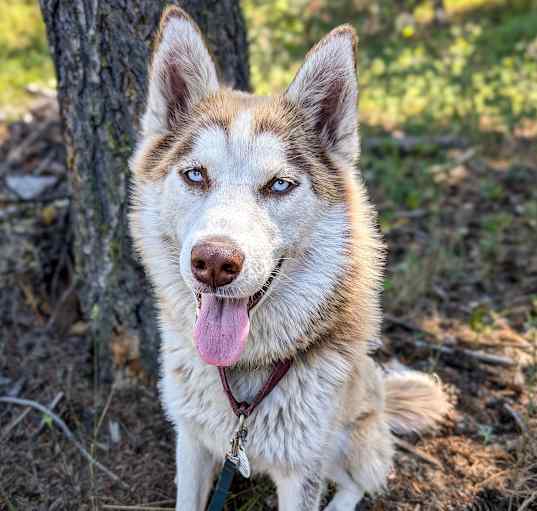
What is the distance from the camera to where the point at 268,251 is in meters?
1.99

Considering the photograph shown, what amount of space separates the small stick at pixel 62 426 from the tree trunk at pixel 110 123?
442 millimetres

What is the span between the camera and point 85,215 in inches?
121

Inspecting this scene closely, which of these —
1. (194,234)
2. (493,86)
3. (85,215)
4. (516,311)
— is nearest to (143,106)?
(85,215)

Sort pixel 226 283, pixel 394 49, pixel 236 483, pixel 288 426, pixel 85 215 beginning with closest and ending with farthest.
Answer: pixel 226 283 → pixel 288 426 → pixel 236 483 → pixel 85 215 → pixel 394 49

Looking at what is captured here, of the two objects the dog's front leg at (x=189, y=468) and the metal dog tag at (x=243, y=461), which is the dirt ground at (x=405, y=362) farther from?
the metal dog tag at (x=243, y=461)

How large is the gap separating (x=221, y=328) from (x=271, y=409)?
0.48m

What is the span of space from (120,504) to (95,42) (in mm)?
2352

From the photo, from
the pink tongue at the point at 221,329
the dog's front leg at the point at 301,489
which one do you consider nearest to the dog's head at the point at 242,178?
the pink tongue at the point at 221,329

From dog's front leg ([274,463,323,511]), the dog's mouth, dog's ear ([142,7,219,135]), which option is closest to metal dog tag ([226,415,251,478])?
dog's front leg ([274,463,323,511])

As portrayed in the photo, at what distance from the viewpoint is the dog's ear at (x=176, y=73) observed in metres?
2.25

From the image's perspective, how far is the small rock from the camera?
4180 millimetres

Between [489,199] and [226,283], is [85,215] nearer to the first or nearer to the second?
[226,283]

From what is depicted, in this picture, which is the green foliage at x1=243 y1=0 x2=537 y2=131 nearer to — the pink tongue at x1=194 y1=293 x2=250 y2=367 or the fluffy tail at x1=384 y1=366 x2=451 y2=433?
the fluffy tail at x1=384 y1=366 x2=451 y2=433

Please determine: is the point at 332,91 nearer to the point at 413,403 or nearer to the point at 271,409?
the point at 271,409
